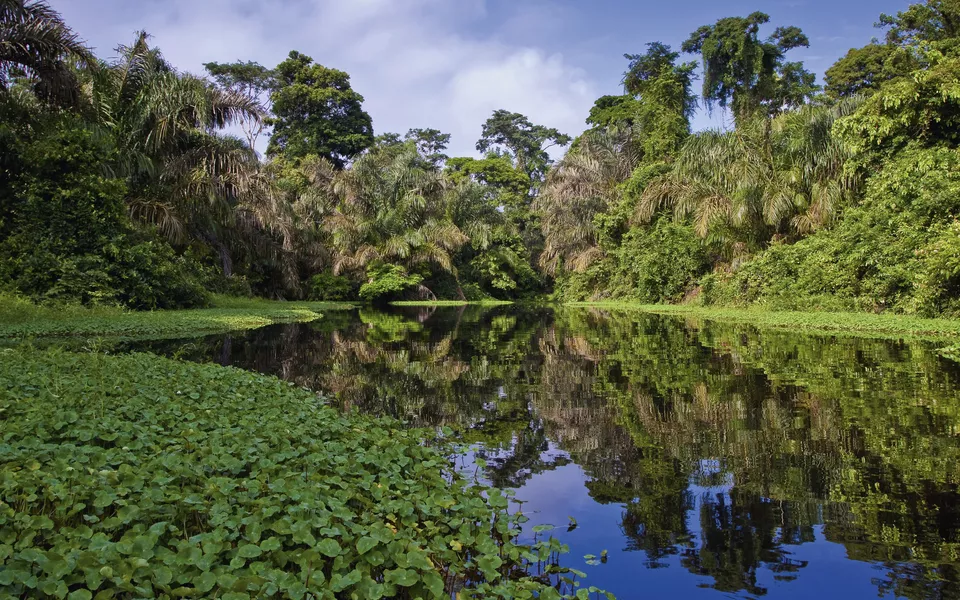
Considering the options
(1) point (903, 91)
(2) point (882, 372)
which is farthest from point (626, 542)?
(1) point (903, 91)

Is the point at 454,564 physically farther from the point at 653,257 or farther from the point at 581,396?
the point at 653,257

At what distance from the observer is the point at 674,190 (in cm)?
2961

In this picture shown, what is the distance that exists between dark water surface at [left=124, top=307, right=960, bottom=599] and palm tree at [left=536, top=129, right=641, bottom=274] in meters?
26.0

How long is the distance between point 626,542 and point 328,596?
1.96m

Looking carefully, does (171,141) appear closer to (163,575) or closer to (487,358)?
(487,358)

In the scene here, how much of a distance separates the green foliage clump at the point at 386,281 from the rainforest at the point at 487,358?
17cm

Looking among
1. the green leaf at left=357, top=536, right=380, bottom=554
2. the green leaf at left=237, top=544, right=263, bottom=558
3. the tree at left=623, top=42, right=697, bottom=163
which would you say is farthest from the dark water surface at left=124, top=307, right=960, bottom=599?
the tree at left=623, top=42, right=697, bottom=163

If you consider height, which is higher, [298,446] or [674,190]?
[674,190]

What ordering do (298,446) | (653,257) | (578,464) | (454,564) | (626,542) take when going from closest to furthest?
1. (454,564)
2. (626,542)
3. (298,446)
4. (578,464)
5. (653,257)

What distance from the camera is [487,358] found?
40.8ft

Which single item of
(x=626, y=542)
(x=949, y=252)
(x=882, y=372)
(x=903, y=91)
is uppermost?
(x=903, y=91)

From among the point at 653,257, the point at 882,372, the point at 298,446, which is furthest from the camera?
the point at 653,257

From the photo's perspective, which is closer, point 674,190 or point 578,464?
point 578,464

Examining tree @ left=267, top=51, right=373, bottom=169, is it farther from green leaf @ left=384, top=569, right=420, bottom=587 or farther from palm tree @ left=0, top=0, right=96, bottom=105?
green leaf @ left=384, top=569, right=420, bottom=587
